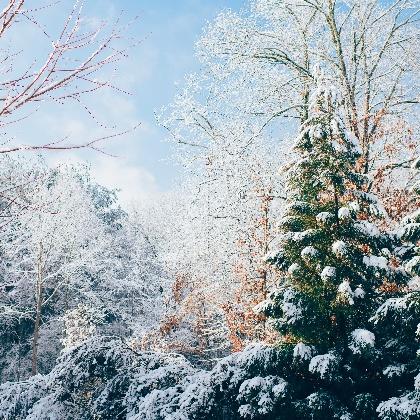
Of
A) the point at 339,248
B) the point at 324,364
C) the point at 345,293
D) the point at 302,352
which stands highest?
the point at 339,248

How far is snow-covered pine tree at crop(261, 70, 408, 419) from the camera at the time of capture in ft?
21.1

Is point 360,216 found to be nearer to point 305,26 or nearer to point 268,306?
point 268,306

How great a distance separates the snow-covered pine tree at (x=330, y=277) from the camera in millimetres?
6441

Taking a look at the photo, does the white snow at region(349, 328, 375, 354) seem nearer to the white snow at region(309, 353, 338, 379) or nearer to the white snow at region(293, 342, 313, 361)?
the white snow at region(309, 353, 338, 379)

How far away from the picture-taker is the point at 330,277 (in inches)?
268

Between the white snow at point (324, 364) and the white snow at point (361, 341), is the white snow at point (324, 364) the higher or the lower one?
the lower one

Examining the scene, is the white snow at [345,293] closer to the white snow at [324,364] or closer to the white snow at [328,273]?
the white snow at [328,273]

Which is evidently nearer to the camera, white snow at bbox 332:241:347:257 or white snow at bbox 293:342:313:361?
white snow at bbox 293:342:313:361

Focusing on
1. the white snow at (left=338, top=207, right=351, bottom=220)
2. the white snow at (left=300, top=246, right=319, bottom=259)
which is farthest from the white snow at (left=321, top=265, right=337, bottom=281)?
the white snow at (left=338, top=207, right=351, bottom=220)

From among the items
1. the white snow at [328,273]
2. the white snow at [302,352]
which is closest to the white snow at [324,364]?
the white snow at [302,352]

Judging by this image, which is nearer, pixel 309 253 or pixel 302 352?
pixel 302 352

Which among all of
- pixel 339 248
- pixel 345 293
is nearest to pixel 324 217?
pixel 339 248

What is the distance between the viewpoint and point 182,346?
65.0ft

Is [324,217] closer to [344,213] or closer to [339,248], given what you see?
[344,213]
